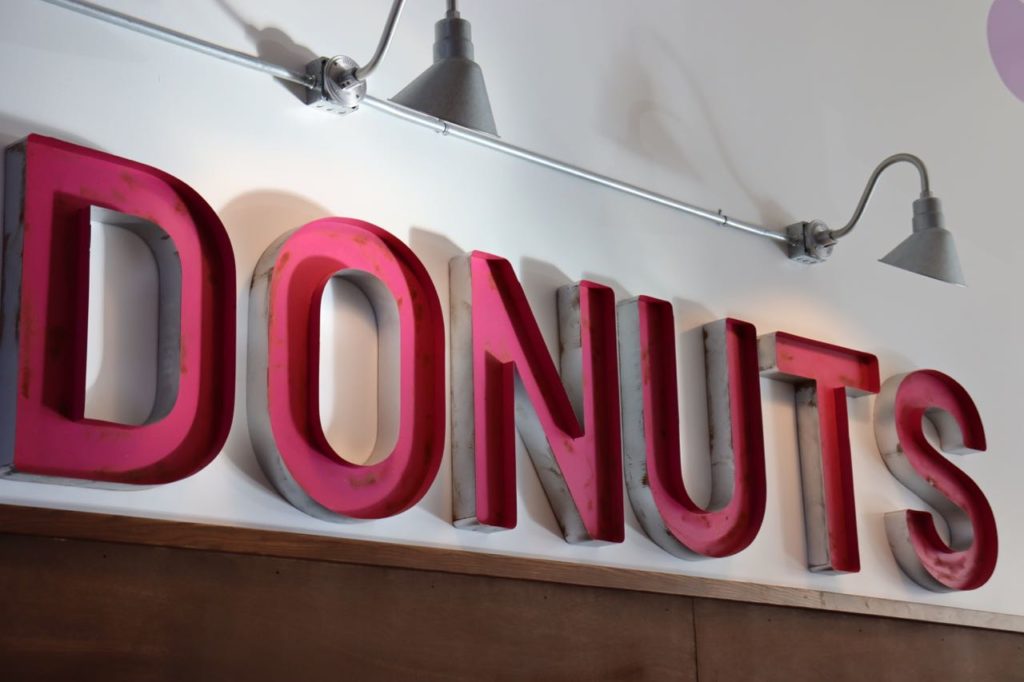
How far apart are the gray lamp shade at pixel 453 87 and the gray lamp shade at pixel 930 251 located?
1488mm

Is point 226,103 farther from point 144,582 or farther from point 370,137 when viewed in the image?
point 144,582

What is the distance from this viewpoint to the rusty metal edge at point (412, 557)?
230 centimetres

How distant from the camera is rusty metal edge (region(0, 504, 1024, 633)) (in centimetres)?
230

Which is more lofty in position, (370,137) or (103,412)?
(370,137)

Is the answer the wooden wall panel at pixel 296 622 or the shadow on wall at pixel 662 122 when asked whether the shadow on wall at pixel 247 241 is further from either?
the shadow on wall at pixel 662 122

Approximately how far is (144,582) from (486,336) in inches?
39.1

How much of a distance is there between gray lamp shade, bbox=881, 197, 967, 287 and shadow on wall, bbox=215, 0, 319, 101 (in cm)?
177

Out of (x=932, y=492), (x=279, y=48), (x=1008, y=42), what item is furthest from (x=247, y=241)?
(x=1008, y=42)

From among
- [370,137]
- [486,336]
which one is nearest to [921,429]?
[486,336]

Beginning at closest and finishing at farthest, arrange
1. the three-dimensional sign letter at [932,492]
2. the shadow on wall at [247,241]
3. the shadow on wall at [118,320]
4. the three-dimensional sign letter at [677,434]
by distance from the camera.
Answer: the shadow on wall at [118,320]
the shadow on wall at [247,241]
the three-dimensional sign letter at [677,434]
the three-dimensional sign letter at [932,492]

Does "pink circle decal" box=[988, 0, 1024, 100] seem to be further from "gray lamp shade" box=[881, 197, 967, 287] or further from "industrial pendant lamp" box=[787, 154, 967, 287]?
"gray lamp shade" box=[881, 197, 967, 287]

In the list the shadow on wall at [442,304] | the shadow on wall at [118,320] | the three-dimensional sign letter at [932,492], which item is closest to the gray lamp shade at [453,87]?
the shadow on wall at [442,304]

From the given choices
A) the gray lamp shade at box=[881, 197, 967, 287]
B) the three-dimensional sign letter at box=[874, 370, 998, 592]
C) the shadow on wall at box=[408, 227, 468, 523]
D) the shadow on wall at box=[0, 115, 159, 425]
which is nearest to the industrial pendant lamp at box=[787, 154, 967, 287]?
the gray lamp shade at box=[881, 197, 967, 287]

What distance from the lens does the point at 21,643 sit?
2219 millimetres
